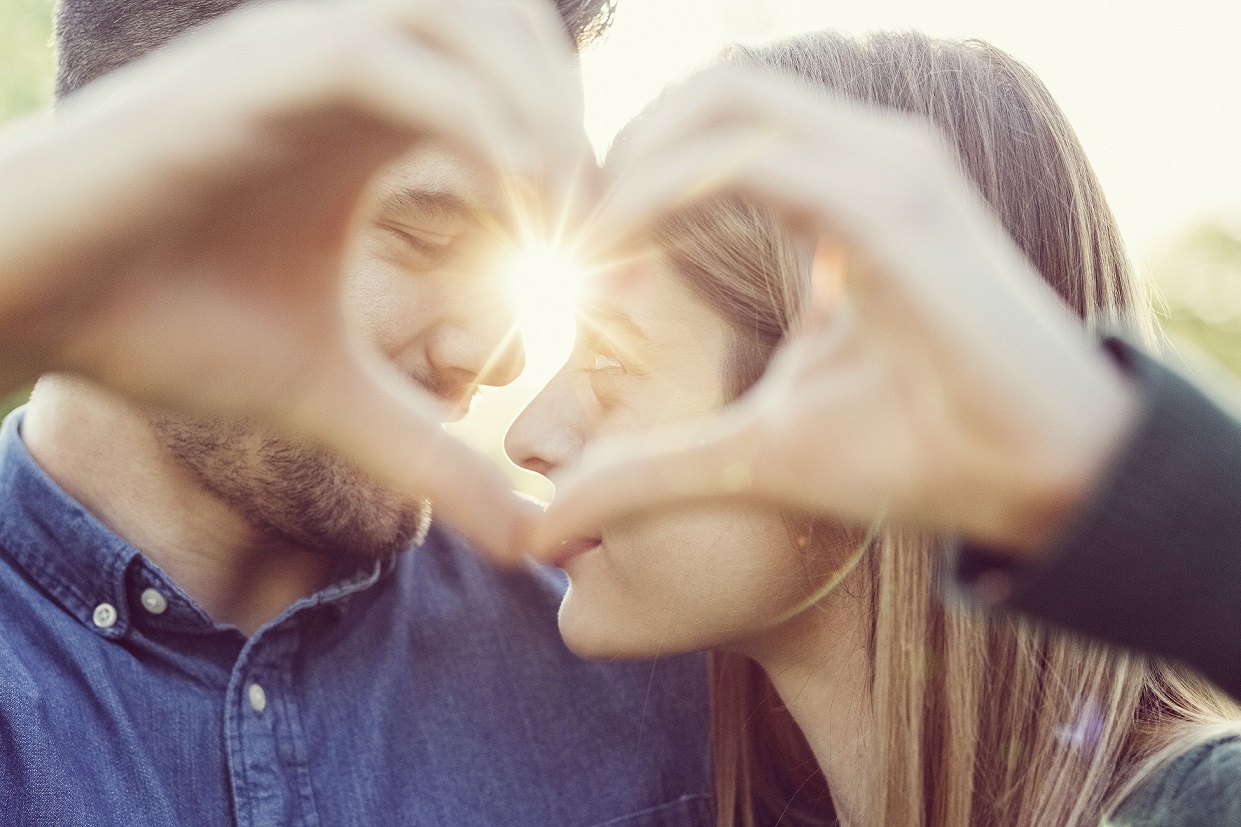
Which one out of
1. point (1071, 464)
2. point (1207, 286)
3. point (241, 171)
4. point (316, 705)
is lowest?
point (1207, 286)

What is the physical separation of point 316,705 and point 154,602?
384mm

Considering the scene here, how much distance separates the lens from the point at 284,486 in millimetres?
2188

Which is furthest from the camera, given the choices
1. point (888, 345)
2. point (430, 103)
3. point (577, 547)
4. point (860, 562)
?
point (577, 547)

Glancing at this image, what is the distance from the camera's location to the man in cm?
174

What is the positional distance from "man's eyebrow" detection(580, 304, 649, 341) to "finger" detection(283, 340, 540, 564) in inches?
29.1

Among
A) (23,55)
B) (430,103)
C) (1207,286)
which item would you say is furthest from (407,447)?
(1207,286)

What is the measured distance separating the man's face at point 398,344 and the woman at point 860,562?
0.48 m

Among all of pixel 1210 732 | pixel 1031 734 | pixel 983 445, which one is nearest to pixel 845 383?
pixel 983 445

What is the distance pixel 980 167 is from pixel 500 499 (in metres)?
1.20

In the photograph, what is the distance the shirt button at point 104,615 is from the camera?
1835mm

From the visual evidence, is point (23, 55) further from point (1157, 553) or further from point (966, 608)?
point (1157, 553)

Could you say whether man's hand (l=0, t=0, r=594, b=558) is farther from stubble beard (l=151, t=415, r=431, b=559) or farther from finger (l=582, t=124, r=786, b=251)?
stubble beard (l=151, t=415, r=431, b=559)

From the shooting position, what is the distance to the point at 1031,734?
1.66 metres

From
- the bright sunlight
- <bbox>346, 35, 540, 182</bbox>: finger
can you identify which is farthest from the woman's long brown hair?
<bbox>346, 35, 540, 182</bbox>: finger
